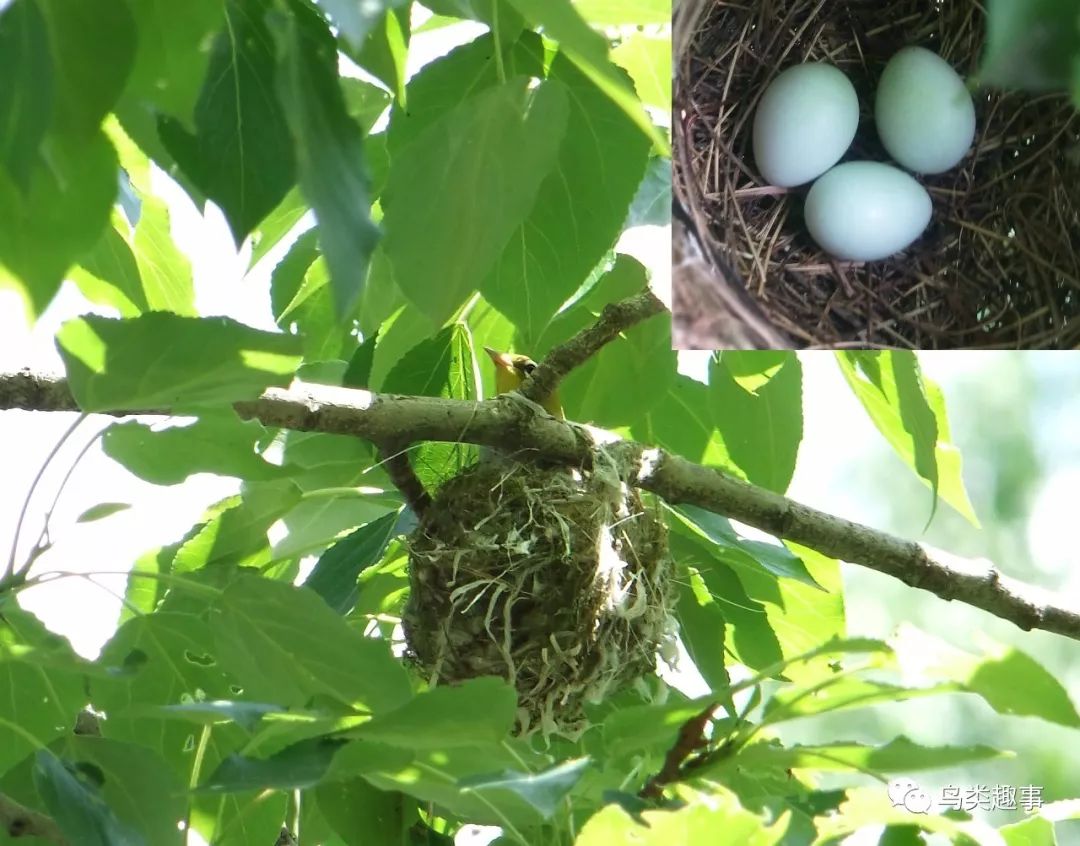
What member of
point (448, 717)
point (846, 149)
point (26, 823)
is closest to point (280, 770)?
point (448, 717)

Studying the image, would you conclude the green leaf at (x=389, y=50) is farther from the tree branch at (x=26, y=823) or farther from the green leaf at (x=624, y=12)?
the tree branch at (x=26, y=823)

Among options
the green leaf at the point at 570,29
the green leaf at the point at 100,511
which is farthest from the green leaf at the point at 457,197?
the green leaf at the point at 100,511

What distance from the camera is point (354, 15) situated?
324mm

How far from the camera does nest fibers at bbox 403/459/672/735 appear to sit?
819mm

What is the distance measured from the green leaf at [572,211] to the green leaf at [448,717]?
0.29 m

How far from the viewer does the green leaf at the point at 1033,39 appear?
274 mm

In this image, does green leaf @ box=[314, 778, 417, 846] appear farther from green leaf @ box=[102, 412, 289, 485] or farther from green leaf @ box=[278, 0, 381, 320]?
green leaf @ box=[278, 0, 381, 320]

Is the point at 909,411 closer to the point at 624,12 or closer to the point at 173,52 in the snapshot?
the point at 624,12

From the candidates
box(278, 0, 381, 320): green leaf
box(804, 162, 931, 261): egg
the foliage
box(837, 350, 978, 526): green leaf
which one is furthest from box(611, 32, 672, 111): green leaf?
box(278, 0, 381, 320): green leaf

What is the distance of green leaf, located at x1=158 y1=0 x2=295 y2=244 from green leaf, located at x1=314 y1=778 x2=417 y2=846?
34 centimetres

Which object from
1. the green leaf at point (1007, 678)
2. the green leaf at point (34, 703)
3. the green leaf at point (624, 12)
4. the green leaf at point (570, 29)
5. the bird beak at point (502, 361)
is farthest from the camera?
the bird beak at point (502, 361)

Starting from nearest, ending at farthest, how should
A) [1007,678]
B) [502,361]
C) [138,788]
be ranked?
[1007,678]
[138,788]
[502,361]

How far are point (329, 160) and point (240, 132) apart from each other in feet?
0.44

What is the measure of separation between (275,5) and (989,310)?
56cm
